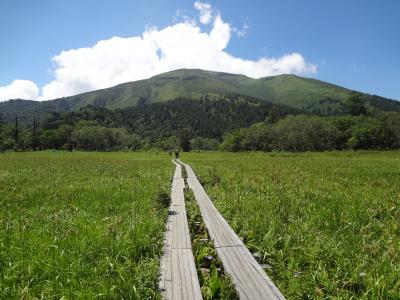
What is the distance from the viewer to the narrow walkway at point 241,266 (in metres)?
5.12

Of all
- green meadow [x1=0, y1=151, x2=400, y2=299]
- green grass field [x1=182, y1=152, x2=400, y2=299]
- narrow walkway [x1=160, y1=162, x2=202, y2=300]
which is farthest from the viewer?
green grass field [x1=182, y1=152, x2=400, y2=299]

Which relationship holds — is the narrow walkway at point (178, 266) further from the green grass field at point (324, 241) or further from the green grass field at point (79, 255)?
the green grass field at point (324, 241)

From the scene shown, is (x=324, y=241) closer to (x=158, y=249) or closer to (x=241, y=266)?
(x=241, y=266)

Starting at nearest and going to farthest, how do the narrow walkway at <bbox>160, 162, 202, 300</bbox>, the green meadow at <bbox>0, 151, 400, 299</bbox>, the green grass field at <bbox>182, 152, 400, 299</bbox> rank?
the narrow walkway at <bbox>160, 162, 202, 300</bbox>, the green meadow at <bbox>0, 151, 400, 299</bbox>, the green grass field at <bbox>182, 152, 400, 299</bbox>

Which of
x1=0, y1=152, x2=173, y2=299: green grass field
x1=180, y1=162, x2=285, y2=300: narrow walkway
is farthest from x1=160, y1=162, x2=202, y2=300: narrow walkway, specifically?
x1=180, y1=162, x2=285, y2=300: narrow walkway

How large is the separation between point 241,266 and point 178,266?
3.89 feet

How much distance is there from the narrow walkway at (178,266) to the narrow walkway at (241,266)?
666 millimetres

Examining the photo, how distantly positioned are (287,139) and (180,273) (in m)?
145

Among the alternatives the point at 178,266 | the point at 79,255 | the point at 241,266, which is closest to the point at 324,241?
the point at 241,266

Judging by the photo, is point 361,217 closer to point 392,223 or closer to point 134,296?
point 392,223

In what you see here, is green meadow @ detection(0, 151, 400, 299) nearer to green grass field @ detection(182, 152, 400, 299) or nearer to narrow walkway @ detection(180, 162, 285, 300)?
green grass field @ detection(182, 152, 400, 299)

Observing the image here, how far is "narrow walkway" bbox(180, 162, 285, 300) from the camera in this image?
5.12 metres

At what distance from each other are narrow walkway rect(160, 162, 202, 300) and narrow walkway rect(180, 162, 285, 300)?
67cm

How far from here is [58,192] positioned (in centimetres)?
1502
